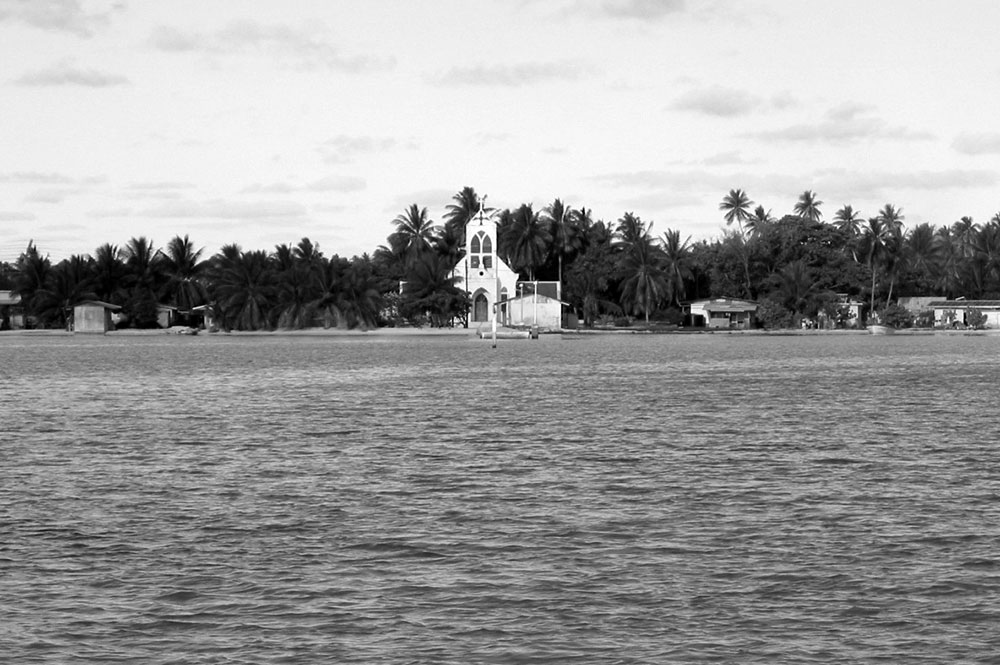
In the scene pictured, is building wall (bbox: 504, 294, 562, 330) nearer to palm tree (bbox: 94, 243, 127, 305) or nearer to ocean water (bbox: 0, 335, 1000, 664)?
palm tree (bbox: 94, 243, 127, 305)

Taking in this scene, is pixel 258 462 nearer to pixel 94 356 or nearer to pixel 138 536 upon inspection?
pixel 138 536

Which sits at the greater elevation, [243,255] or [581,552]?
[243,255]

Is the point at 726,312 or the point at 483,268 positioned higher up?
the point at 483,268

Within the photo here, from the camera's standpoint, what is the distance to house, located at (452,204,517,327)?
439ft

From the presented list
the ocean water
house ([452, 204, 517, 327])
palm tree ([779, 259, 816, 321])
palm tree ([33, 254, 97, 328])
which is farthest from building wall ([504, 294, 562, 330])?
the ocean water

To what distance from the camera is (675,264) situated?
139875mm

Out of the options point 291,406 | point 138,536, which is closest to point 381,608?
point 138,536

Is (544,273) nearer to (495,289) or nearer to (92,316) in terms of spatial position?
(495,289)

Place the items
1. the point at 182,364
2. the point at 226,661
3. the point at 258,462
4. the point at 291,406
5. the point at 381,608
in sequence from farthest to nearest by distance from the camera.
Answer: the point at 182,364 < the point at 291,406 < the point at 258,462 < the point at 381,608 < the point at 226,661

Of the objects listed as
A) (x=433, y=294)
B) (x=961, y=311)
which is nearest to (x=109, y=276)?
(x=433, y=294)

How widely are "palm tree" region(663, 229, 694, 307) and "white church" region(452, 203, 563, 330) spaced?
1119 centimetres

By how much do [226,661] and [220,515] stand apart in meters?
8.04

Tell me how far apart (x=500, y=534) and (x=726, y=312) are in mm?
126422

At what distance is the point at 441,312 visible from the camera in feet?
434
